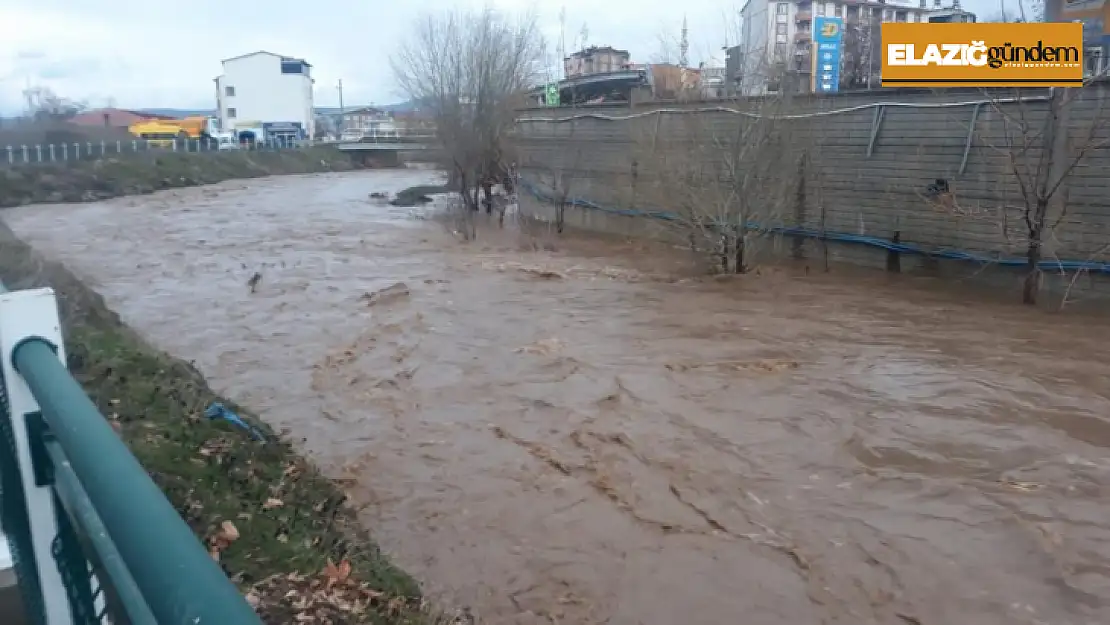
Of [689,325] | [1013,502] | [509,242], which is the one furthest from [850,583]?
[509,242]

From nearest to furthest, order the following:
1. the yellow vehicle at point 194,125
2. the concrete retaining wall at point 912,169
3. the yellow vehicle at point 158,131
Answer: the concrete retaining wall at point 912,169, the yellow vehicle at point 158,131, the yellow vehicle at point 194,125

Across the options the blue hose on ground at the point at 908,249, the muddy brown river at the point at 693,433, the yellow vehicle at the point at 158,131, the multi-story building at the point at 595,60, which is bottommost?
the muddy brown river at the point at 693,433

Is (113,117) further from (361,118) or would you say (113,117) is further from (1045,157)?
(1045,157)

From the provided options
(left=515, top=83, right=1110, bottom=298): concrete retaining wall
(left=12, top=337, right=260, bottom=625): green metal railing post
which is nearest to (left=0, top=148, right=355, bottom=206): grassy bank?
(left=515, top=83, right=1110, bottom=298): concrete retaining wall

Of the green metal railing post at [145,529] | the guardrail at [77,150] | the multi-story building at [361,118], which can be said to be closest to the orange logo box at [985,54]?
the green metal railing post at [145,529]

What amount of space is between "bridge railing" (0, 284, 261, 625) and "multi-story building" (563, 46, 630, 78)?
2158 inches

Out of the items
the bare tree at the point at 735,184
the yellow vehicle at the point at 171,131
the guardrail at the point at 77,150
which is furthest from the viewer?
the yellow vehicle at the point at 171,131

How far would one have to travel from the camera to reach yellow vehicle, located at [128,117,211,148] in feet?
185

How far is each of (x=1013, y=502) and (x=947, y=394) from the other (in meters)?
2.75

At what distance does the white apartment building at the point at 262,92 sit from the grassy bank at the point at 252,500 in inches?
3027

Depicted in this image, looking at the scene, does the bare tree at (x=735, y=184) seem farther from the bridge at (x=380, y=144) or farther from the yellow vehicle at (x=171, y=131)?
the yellow vehicle at (x=171, y=131)

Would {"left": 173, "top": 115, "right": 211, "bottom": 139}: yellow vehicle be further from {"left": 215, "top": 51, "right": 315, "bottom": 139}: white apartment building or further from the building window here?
the building window

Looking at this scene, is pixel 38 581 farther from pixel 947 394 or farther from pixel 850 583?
pixel 947 394

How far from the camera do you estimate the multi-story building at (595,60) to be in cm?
5731
